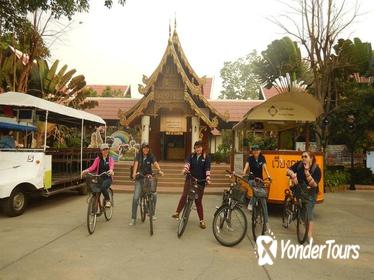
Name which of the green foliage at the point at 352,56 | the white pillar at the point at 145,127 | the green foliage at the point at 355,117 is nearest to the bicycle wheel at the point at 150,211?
the white pillar at the point at 145,127

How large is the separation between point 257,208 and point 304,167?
1241 millimetres

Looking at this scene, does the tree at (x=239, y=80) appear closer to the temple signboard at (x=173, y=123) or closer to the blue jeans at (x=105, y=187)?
the temple signboard at (x=173, y=123)

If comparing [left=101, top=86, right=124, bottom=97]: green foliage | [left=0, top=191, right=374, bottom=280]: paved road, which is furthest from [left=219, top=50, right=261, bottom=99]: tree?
[left=0, top=191, right=374, bottom=280]: paved road

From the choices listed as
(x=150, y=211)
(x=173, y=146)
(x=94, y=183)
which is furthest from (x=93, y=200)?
(x=173, y=146)

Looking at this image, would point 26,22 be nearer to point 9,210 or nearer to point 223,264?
point 9,210

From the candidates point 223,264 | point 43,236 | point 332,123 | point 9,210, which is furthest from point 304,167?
point 332,123

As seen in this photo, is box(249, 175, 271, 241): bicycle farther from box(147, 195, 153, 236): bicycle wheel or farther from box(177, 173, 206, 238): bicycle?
box(147, 195, 153, 236): bicycle wheel

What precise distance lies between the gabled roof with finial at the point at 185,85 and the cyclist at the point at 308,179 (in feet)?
39.0

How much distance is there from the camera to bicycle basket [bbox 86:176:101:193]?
7.64 meters

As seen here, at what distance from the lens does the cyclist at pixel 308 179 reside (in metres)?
6.77

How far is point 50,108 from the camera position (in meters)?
10.6

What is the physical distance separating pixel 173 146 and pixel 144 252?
16.7 metres

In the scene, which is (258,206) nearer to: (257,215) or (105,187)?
(257,215)

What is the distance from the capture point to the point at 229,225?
265 inches
